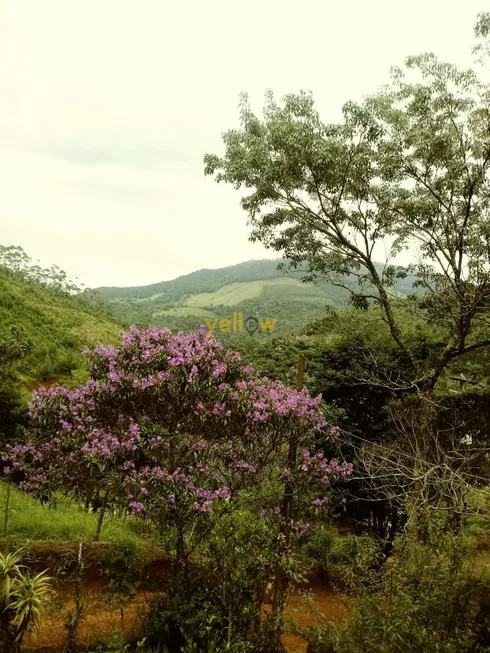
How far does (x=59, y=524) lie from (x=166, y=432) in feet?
15.0

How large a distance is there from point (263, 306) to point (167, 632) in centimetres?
6203

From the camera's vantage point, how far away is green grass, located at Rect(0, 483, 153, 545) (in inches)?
347

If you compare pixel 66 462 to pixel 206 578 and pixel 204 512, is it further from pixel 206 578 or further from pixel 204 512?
pixel 206 578

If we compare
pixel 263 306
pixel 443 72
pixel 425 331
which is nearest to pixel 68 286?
pixel 263 306

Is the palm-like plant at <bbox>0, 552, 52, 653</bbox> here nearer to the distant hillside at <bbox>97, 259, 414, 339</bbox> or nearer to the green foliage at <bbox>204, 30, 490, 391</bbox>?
the green foliage at <bbox>204, 30, 490, 391</bbox>

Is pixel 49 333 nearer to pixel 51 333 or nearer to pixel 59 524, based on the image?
pixel 51 333

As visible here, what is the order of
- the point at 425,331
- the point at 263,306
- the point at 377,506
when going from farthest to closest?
the point at 263,306
the point at 425,331
the point at 377,506

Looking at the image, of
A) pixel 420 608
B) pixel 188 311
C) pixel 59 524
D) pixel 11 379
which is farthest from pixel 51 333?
pixel 188 311

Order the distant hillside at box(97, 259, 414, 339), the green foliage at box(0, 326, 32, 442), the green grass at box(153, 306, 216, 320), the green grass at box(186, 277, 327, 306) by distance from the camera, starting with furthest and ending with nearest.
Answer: the green grass at box(186, 277, 327, 306)
the green grass at box(153, 306, 216, 320)
the distant hillside at box(97, 259, 414, 339)
the green foliage at box(0, 326, 32, 442)

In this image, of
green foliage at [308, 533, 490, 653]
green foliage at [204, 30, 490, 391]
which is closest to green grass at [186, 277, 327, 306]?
green foliage at [204, 30, 490, 391]

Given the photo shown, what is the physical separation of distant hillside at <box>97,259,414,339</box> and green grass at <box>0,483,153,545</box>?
40.2m

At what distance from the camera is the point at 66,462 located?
632 cm

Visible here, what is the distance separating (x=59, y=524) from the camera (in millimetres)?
9125

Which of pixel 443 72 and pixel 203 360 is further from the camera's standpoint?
pixel 443 72
